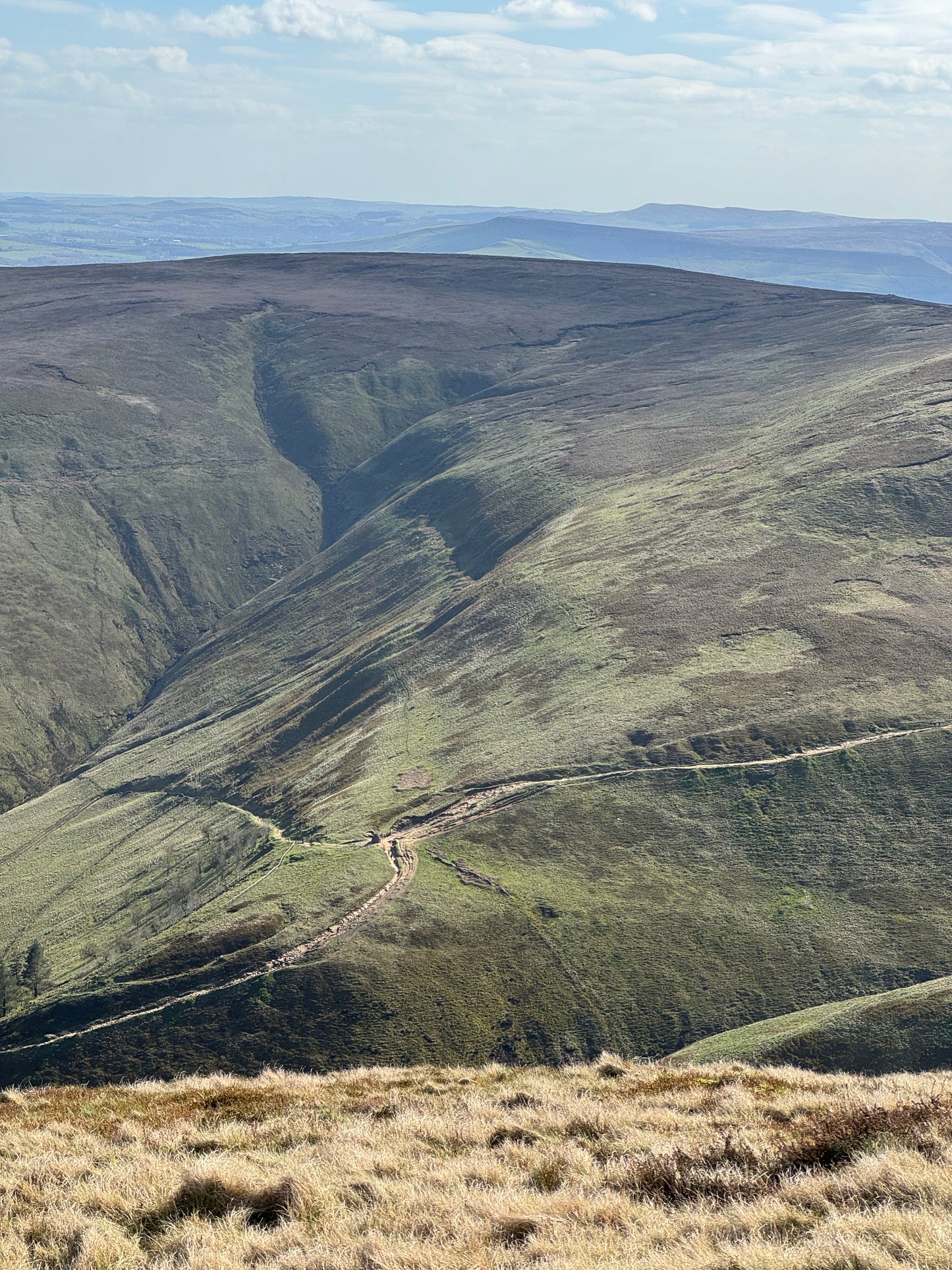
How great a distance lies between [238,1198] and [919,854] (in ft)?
140

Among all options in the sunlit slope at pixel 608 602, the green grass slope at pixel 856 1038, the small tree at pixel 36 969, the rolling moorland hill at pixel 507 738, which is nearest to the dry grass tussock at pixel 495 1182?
the green grass slope at pixel 856 1038

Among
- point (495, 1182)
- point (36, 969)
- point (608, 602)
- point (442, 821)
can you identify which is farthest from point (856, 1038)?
point (608, 602)

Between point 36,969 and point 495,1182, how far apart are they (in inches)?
2038

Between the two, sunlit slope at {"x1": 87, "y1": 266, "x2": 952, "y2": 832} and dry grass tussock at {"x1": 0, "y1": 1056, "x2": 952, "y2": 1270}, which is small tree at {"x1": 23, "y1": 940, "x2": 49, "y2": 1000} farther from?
dry grass tussock at {"x1": 0, "y1": 1056, "x2": 952, "y2": 1270}

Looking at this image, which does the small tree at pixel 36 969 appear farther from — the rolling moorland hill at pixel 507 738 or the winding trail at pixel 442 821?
the winding trail at pixel 442 821

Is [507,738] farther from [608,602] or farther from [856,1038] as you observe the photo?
[856,1038]

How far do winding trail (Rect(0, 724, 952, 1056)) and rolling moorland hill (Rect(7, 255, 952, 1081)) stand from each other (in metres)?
0.25

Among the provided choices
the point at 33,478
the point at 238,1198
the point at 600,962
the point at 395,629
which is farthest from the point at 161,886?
the point at 33,478

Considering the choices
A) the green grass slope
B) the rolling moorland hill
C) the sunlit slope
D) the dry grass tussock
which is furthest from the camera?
the sunlit slope

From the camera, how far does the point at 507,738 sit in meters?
65.1

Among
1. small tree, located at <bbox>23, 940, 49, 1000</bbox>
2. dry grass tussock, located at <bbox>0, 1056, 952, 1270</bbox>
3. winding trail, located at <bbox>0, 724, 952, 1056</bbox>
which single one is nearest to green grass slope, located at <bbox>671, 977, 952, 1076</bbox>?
dry grass tussock, located at <bbox>0, 1056, 952, 1270</bbox>

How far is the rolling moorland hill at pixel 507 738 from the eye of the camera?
44.2 meters

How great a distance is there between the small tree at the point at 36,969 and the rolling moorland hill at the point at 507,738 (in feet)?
1.61

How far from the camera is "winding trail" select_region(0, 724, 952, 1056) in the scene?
155ft
